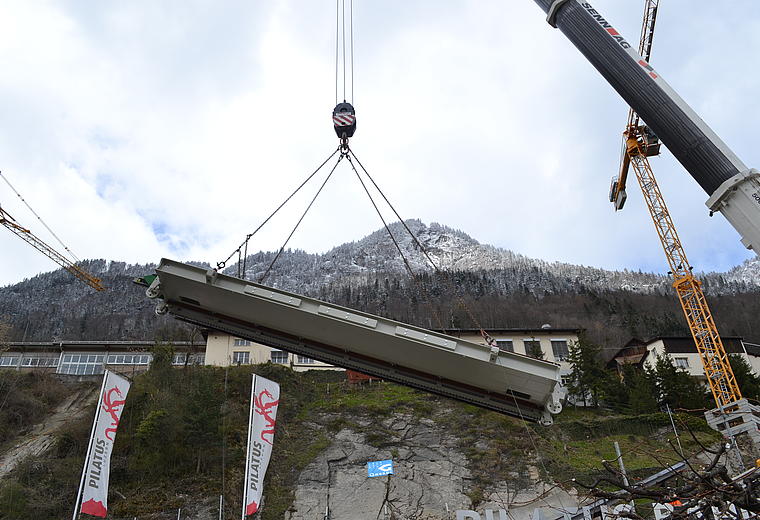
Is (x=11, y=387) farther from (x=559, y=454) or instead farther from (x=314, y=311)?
(x=559, y=454)

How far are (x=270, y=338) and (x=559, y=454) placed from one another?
2005 centimetres

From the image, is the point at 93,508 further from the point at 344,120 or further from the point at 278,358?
the point at 278,358

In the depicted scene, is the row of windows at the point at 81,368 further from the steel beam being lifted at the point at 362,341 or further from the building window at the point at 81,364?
the steel beam being lifted at the point at 362,341

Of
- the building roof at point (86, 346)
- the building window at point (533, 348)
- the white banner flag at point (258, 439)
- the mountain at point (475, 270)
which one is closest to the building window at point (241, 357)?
the building roof at point (86, 346)

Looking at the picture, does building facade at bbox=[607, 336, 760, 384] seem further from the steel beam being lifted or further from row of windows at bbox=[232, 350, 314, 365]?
the steel beam being lifted

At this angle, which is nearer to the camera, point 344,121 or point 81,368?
point 344,121

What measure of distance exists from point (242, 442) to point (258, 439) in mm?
14572

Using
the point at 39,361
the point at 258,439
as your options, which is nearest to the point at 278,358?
the point at 39,361

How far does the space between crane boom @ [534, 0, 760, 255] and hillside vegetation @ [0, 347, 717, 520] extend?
1329 cm

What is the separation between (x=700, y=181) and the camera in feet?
33.3

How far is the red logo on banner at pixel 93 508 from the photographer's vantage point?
12938 millimetres

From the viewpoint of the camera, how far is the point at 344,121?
16031 mm

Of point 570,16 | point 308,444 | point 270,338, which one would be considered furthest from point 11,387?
point 570,16

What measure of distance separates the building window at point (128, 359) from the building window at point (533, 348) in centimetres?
2813
